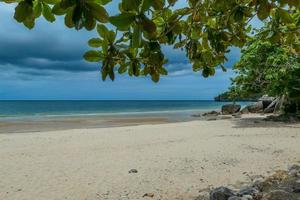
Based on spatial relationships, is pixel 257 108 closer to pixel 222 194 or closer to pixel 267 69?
pixel 267 69

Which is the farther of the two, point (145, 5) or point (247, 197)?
point (247, 197)

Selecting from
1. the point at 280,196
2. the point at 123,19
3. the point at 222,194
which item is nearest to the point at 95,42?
the point at 123,19

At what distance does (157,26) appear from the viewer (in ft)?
10.1

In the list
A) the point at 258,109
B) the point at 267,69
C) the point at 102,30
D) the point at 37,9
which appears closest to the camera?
the point at 37,9

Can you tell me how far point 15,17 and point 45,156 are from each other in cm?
841

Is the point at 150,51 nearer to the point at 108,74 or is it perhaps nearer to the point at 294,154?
the point at 108,74

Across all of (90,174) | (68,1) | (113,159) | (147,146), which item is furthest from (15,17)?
(147,146)

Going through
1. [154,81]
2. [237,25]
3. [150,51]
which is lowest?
[154,81]

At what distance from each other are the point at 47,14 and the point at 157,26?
1.14 metres

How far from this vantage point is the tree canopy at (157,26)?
1.78 m

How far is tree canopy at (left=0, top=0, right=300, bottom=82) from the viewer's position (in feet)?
5.83

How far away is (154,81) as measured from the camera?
303cm

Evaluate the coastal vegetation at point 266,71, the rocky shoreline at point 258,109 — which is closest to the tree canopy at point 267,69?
the coastal vegetation at point 266,71

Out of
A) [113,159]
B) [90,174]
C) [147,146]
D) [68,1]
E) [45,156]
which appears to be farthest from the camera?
Answer: [147,146]
